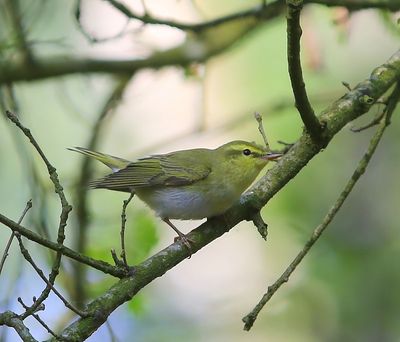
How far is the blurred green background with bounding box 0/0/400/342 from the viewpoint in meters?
6.05

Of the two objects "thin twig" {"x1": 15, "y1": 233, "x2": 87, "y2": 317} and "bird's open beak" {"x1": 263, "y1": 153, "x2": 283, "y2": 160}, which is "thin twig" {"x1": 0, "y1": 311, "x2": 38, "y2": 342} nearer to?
"thin twig" {"x1": 15, "y1": 233, "x2": 87, "y2": 317}

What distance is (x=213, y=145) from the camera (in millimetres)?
8367

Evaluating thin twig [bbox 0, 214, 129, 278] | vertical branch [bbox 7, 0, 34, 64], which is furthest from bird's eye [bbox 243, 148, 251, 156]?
thin twig [bbox 0, 214, 129, 278]

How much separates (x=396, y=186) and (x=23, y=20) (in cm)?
435

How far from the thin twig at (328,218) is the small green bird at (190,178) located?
2.21 feet

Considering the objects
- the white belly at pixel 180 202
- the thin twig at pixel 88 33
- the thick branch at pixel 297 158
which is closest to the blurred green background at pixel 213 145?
the white belly at pixel 180 202

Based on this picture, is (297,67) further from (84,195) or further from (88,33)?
(84,195)

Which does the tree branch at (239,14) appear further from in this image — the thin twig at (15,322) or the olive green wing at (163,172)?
the thin twig at (15,322)

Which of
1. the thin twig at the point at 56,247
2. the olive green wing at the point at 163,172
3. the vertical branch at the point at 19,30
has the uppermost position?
the vertical branch at the point at 19,30

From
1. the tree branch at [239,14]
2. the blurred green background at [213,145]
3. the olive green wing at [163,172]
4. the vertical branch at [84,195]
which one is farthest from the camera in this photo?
the blurred green background at [213,145]

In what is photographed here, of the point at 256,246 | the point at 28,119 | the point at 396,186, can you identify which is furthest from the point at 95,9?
the point at 396,186

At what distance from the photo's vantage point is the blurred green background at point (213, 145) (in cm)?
605

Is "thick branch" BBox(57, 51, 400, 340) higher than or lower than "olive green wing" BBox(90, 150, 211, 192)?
lower

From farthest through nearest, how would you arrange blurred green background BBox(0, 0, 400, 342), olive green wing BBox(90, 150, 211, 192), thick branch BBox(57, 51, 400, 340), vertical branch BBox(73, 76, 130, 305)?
blurred green background BBox(0, 0, 400, 342) < vertical branch BBox(73, 76, 130, 305) < olive green wing BBox(90, 150, 211, 192) < thick branch BBox(57, 51, 400, 340)
